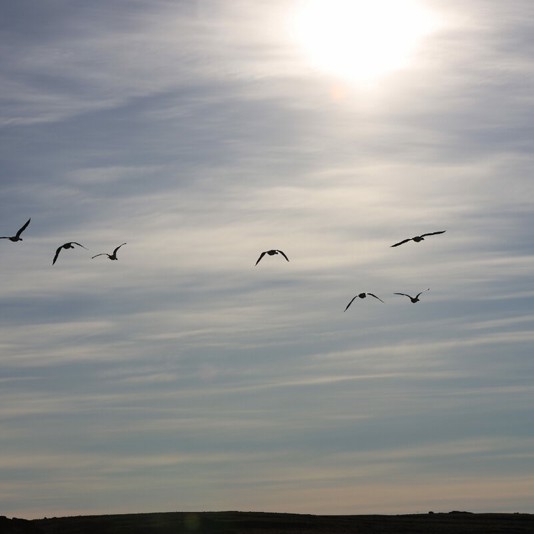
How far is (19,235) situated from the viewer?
7825 centimetres

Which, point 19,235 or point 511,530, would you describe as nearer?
point 19,235

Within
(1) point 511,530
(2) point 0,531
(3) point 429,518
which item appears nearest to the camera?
(2) point 0,531

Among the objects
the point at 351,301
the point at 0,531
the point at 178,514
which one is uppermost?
the point at 351,301

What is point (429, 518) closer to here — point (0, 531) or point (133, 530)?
point (133, 530)

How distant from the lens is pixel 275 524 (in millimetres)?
84375

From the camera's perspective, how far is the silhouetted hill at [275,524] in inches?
3071

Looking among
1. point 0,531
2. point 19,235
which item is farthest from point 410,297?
point 0,531

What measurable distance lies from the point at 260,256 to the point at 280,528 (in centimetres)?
1884

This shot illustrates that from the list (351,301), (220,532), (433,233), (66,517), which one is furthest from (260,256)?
(66,517)

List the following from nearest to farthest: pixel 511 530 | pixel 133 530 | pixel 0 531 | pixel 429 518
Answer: pixel 0 531, pixel 133 530, pixel 511 530, pixel 429 518

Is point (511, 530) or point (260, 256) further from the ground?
point (260, 256)

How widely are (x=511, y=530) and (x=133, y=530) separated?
29.8 metres

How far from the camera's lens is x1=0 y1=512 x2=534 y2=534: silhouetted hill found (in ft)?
256

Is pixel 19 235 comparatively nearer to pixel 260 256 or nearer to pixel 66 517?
pixel 260 256
